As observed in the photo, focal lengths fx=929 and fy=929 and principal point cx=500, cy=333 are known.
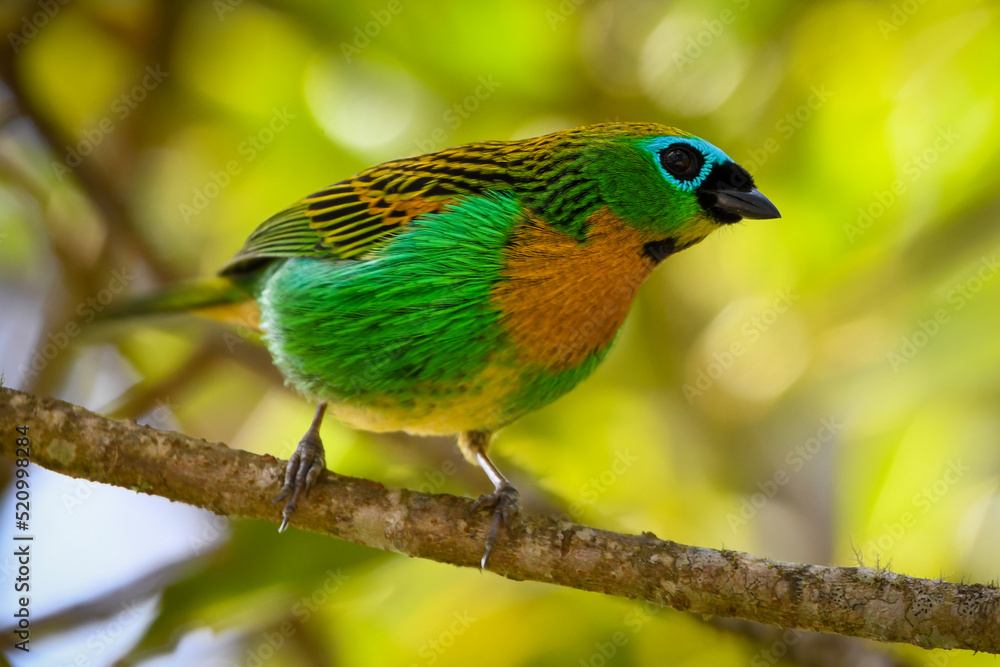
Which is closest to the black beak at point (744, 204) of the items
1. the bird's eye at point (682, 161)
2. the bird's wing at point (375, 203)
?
the bird's eye at point (682, 161)

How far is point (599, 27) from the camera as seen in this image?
13.7ft

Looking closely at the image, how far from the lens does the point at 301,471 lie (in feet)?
10.7

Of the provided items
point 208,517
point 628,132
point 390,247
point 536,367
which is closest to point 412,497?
point 536,367

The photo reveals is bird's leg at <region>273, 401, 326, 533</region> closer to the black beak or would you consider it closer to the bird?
the bird

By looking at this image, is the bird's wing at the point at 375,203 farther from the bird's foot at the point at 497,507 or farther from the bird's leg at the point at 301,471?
the bird's foot at the point at 497,507

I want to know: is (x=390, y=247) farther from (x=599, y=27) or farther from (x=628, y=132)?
(x=599, y=27)

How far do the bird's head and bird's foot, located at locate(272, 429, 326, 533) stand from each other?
1.42 meters

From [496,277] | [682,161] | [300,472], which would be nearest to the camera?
[300,472]

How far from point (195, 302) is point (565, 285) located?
1869 millimetres

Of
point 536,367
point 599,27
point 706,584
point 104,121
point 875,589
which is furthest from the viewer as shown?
point 104,121

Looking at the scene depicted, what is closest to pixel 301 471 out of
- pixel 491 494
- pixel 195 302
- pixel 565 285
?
pixel 491 494

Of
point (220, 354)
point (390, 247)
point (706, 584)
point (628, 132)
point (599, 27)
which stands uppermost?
point (599, 27)

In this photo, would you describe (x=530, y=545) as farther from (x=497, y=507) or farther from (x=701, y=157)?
(x=701, y=157)

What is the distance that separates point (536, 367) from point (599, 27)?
1712 mm
